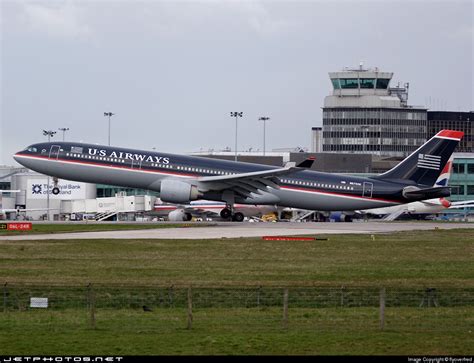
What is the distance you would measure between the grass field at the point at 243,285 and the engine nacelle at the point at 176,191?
16.5 metres

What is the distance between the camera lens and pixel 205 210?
3792 inches

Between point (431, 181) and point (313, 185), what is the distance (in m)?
9.44

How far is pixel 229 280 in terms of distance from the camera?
1179 inches

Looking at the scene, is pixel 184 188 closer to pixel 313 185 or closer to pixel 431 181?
pixel 313 185

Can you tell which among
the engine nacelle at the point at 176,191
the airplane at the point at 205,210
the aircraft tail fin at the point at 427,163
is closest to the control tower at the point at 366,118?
the airplane at the point at 205,210

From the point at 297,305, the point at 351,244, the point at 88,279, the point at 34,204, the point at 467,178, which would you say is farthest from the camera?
the point at 467,178

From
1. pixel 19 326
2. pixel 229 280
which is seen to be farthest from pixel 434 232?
pixel 19 326

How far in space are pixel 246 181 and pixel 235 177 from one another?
1.38 m

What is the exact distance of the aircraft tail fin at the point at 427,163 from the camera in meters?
72.4

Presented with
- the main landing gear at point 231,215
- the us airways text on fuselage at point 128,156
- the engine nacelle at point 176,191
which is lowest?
the main landing gear at point 231,215

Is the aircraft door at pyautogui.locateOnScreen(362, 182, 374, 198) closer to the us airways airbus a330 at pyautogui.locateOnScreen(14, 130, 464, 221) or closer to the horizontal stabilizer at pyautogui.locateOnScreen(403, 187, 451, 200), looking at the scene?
the us airways airbus a330 at pyautogui.locateOnScreen(14, 130, 464, 221)

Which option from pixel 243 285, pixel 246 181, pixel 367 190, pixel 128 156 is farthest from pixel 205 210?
pixel 243 285

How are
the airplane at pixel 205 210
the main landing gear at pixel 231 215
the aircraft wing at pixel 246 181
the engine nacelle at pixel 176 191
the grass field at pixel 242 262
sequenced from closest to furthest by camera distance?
the grass field at pixel 242 262 → the engine nacelle at pixel 176 191 → the aircraft wing at pixel 246 181 → the main landing gear at pixel 231 215 → the airplane at pixel 205 210

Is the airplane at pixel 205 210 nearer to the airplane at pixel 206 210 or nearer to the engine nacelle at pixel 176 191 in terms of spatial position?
the airplane at pixel 206 210
